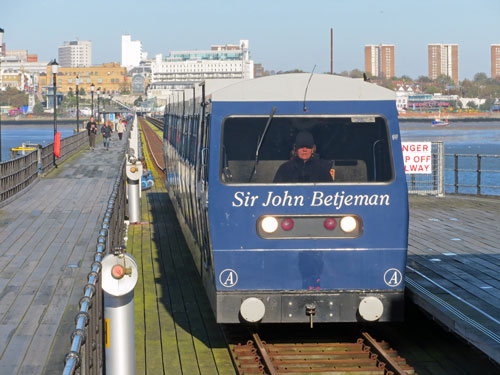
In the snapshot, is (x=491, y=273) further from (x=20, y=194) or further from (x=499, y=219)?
(x=20, y=194)

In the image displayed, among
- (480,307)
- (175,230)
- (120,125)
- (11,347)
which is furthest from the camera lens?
(120,125)

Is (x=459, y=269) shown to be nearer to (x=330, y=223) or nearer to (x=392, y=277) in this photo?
(x=392, y=277)

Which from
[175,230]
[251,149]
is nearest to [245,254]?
[251,149]

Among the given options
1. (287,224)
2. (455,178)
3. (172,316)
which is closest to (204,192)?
(287,224)

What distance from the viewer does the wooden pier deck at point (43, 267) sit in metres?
8.45

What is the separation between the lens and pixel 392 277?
9055mm

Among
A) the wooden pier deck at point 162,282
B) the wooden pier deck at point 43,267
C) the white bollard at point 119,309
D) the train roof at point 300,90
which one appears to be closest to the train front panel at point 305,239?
the train roof at point 300,90

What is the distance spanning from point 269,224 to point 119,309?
9.51 ft

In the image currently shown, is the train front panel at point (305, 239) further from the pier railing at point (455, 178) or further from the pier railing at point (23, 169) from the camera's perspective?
the pier railing at point (23, 169)

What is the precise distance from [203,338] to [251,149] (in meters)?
2.33

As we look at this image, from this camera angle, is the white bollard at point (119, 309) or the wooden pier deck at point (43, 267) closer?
the white bollard at point (119, 309)

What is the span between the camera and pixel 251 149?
30.3 feet

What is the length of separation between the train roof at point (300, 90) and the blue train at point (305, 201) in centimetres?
1

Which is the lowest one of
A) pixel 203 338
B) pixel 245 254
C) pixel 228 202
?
pixel 203 338
